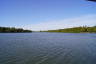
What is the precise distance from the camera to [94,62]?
40.1 feet

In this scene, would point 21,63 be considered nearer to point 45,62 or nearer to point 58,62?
point 45,62

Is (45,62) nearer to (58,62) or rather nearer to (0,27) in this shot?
(58,62)

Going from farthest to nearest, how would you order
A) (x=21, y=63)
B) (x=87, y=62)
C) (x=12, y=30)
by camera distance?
(x=12, y=30)
(x=87, y=62)
(x=21, y=63)

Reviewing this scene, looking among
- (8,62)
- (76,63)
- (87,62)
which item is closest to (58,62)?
(76,63)

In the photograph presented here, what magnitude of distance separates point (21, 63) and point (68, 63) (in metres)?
4.46

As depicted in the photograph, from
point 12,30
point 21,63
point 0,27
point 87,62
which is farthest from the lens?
point 12,30

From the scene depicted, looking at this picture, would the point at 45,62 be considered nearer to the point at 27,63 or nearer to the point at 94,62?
the point at 27,63

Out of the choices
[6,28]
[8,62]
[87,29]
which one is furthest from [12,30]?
[8,62]

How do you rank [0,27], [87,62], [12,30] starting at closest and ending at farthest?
[87,62] < [0,27] < [12,30]

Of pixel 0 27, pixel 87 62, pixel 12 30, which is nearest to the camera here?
pixel 87 62

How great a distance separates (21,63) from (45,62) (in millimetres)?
2294

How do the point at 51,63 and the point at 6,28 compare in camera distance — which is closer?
the point at 51,63

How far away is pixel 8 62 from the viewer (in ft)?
38.4

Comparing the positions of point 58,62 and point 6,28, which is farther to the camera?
point 6,28
